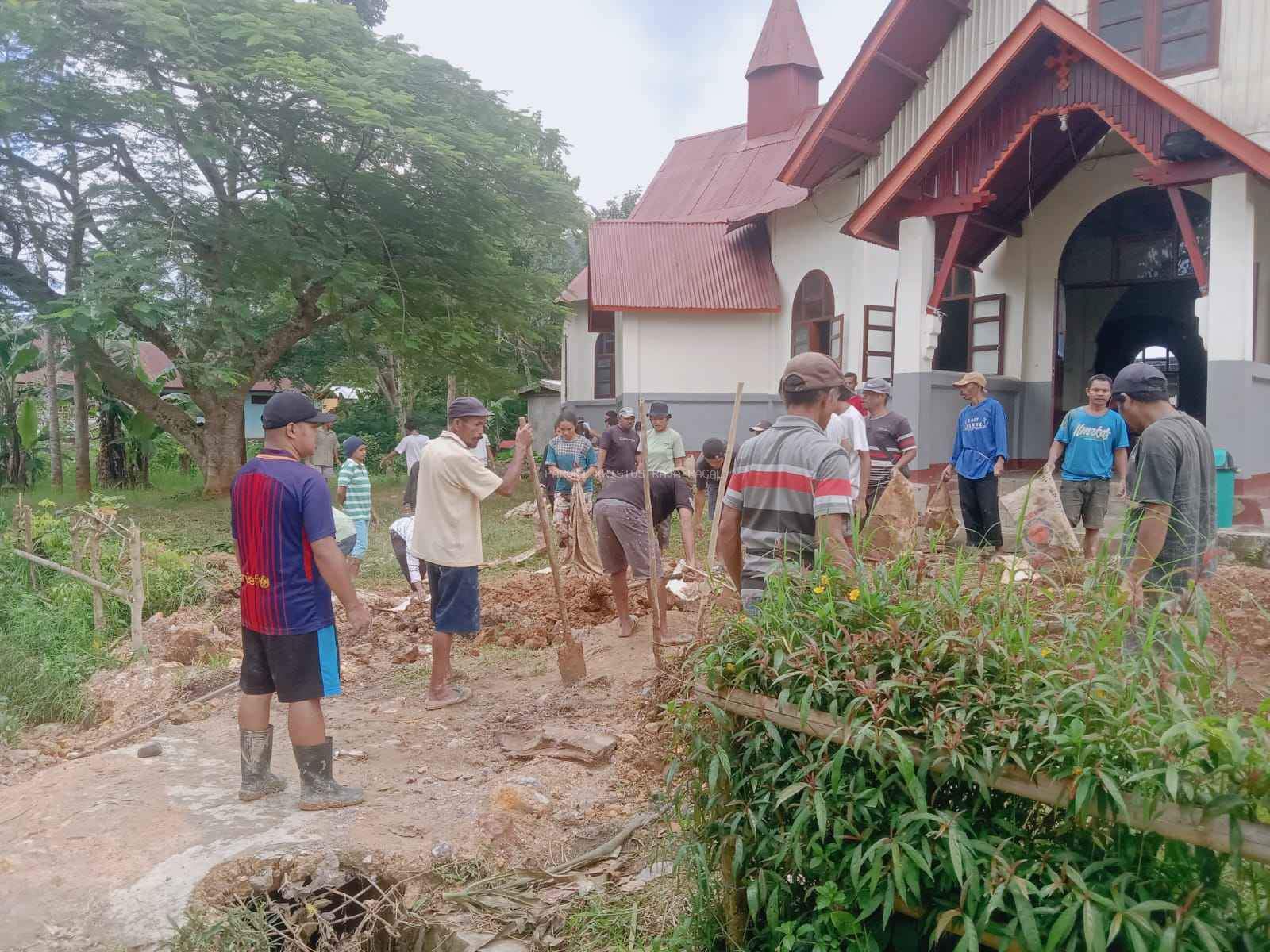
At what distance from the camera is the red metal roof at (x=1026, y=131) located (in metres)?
8.77

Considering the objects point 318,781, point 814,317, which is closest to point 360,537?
point 318,781

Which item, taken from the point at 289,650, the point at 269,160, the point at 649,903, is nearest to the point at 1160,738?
the point at 649,903

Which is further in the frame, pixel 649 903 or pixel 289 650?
pixel 289 650

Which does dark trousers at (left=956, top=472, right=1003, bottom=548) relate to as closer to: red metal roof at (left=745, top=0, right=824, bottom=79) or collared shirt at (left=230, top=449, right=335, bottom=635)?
collared shirt at (left=230, top=449, right=335, bottom=635)

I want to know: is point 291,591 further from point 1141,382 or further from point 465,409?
point 1141,382

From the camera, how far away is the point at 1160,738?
1929mm

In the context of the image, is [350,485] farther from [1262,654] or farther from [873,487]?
[1262,654]

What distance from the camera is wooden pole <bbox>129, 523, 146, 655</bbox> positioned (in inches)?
261

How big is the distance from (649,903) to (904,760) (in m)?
1.49

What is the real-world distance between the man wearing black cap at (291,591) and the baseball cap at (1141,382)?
11.6 feet

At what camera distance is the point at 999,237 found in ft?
37.7

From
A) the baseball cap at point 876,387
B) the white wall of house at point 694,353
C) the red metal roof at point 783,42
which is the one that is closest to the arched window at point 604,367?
the white wall of house at point 694,353

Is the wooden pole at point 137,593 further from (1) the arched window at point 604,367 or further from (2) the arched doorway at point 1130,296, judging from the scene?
(1) the arched window at point 604,367

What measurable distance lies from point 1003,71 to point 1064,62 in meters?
0.56
